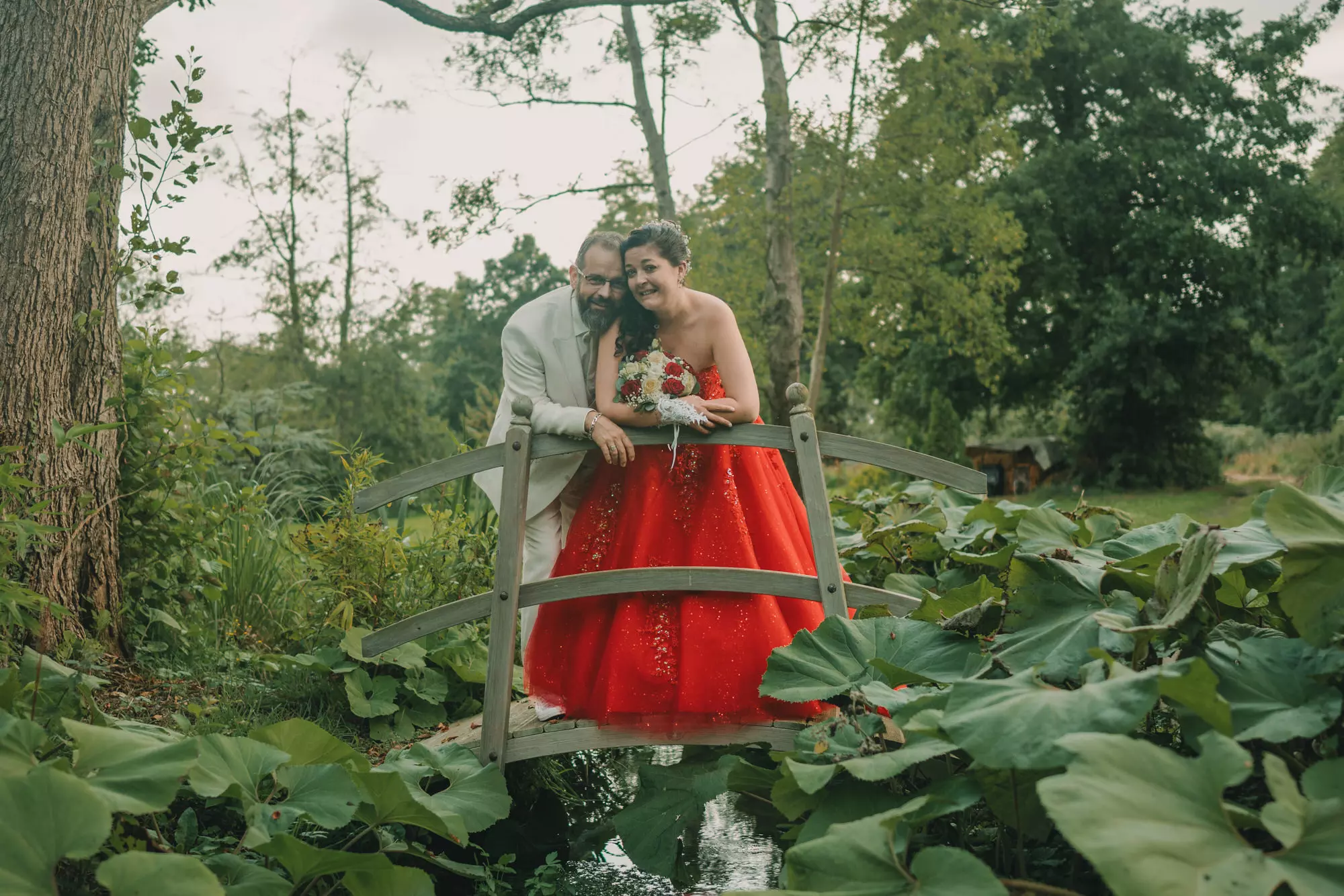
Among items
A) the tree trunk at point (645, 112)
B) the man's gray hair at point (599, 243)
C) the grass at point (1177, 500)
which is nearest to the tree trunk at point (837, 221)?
the tree trunk at point (645, 112)

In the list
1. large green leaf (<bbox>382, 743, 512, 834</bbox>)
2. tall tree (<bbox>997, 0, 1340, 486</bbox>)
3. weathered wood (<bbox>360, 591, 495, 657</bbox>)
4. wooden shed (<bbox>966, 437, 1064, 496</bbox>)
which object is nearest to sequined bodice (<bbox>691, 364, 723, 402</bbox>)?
weathered wood (<bbox>360, 591, 495, 657</bbox>)

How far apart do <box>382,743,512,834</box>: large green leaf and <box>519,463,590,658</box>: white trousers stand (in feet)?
2.70

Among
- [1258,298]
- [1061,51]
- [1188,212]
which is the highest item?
[1061,51]

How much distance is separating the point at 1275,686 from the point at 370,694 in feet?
9.99

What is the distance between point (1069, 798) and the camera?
1.35 m

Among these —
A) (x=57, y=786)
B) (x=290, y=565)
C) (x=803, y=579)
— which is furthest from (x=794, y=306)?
(x=57, y=786)

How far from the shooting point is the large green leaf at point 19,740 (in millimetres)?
1898

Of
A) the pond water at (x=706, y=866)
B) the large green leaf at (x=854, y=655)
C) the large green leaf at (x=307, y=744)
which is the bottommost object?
the pond water at (x=706, y=866)

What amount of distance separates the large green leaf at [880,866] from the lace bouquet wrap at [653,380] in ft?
5.10

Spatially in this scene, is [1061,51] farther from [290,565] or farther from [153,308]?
[290,565]

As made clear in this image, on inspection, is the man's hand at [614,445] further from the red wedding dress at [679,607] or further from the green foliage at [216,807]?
the green foliage at [216,807]

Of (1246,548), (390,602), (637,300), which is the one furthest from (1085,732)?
(390,602)

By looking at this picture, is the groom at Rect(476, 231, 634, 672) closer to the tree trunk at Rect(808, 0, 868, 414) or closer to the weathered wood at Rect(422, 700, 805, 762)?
the weathered wood at Rect(422, 700, 805, 762)

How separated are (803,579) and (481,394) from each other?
16.6ft
